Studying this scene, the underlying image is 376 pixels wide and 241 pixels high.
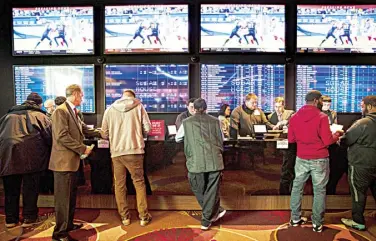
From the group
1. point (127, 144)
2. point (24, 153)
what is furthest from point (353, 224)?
point (24, 153)

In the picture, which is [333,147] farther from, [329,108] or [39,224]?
[39,224]

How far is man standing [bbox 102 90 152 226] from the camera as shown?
12.4ft

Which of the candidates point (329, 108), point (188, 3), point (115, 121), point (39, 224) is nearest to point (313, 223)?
point (329, 108)

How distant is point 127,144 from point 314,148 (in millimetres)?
1933

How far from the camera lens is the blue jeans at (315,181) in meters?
3.62

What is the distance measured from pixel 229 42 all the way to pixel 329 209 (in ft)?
8.35

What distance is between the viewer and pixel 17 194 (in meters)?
3.88

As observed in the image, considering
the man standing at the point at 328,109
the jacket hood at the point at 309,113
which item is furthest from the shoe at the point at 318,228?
the man standing at the point at 328,109

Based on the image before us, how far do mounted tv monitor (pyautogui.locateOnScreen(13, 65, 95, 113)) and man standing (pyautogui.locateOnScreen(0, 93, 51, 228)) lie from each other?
139cm

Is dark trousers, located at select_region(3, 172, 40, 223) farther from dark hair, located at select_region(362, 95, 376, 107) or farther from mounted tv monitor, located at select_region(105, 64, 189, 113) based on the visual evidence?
dark hair, located at select_region(362, 95, 376, 107)

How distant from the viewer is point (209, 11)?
496 cm

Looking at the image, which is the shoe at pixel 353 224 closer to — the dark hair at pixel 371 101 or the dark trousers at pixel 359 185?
the dark trousers at pixel 359 185

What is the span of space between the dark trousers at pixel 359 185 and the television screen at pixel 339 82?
1712 millimetres

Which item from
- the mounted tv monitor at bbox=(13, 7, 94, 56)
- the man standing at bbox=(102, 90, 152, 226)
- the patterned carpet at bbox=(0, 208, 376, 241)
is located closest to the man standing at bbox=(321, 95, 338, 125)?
the patterned carpet at bbox=(0, 208, 376, 241)
